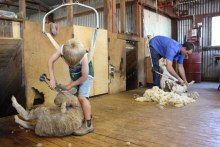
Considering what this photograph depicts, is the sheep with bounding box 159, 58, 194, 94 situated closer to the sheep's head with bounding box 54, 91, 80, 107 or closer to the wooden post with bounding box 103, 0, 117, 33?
the wooden post with bounding box 103, 0, 117, 33

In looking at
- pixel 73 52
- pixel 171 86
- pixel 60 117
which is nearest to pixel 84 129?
pixel 60 117

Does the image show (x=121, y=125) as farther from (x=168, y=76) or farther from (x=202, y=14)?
(x=202, y=14)

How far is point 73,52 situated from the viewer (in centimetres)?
201

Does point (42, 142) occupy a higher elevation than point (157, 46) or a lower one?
lower

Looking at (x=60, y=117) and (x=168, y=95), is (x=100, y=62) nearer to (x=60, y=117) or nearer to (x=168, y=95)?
Answer: (x=168, y=95)

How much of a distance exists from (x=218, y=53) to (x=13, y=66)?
6281 mm

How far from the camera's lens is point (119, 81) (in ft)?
15.9

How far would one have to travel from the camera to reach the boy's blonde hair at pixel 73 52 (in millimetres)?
2008

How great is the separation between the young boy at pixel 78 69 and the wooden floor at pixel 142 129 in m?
0.19

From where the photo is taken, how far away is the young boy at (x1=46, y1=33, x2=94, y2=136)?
203cm

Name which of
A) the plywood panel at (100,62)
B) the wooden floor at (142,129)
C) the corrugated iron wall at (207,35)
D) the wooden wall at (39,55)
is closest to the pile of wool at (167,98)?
the wooden floor at (142,129)

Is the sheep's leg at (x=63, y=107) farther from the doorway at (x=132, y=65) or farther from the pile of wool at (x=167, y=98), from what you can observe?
the doorway at (x=132, y=65)

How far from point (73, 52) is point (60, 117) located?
65 cm

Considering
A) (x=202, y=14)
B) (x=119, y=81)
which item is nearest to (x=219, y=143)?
(x=119, y=81)
